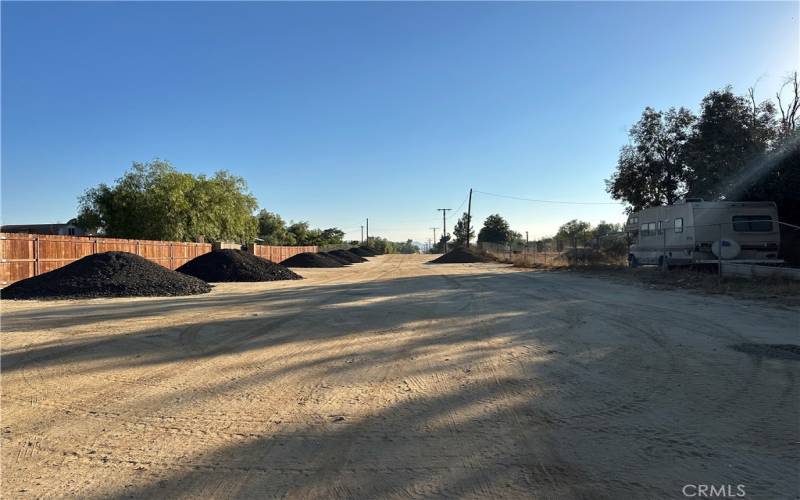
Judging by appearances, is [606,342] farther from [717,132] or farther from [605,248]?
[605,248]

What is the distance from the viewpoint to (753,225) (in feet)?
56.0

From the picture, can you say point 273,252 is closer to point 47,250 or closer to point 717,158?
point 47,250

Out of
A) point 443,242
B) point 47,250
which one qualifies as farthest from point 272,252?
point 443,242

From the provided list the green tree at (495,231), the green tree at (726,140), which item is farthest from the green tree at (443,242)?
the green tree at (726,140)

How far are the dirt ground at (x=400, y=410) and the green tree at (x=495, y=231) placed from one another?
76204 millimetres

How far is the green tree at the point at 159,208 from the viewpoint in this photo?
39.3 meters

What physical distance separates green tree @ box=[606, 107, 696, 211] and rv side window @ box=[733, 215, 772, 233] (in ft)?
37.3

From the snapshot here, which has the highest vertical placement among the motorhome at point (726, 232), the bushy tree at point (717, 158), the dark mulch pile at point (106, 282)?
the bushy tree at point (717, 158)

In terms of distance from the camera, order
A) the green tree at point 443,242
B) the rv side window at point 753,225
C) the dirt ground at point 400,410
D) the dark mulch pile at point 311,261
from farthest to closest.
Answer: the green tree at point 443,242
the dark mulch pile at point 311,261
the rv side window at point 753,225
the dirt ground at point 400,410

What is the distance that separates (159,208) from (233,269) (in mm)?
20522

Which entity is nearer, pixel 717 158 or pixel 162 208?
pixel 717 158

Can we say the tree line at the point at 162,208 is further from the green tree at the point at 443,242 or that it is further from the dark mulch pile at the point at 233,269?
the green tree at the point at 443,242

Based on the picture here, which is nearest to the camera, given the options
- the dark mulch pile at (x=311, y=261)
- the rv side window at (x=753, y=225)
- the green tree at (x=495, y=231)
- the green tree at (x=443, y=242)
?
the rv side window at (x=753, y=225)

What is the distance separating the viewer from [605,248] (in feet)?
98.6
